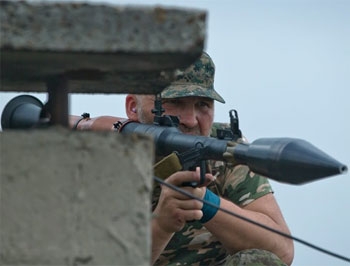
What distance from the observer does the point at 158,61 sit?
277 cm

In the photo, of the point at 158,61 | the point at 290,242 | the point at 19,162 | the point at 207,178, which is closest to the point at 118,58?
the point at 158,61

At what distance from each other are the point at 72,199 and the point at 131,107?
14.7ft

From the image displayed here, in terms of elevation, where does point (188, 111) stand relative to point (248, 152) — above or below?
below

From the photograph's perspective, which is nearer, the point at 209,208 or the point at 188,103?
the point at 209,208

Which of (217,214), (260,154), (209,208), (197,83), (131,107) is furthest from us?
(131,107)

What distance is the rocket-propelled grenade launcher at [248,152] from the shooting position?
3.66 m

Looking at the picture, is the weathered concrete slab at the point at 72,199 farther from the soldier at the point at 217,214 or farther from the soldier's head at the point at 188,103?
the soldier's head at the point at 188,103

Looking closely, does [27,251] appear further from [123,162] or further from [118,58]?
[118,58]

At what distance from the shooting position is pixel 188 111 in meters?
6.66

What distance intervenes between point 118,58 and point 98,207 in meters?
0.36

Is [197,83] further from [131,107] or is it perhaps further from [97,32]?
[97,32]

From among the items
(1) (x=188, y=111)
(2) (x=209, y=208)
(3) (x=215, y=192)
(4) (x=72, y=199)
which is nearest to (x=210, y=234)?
(3) (x=215, y=192)

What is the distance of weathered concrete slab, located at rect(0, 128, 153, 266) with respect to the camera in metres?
2.63

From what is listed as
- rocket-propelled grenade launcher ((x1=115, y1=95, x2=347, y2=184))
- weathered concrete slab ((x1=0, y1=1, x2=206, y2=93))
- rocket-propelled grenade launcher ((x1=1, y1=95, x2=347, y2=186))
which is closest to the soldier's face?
rocket-propelled grenade launcher ((x1=115, y1=95, x2=347, y2=184))
